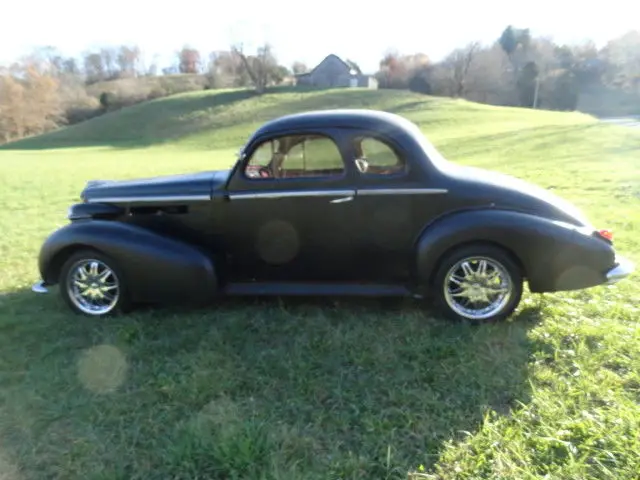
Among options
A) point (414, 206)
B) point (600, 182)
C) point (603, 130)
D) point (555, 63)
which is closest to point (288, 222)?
point (414, 206)

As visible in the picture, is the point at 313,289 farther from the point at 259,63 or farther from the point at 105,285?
the point at 259,63

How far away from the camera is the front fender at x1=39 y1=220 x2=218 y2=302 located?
13.8ft

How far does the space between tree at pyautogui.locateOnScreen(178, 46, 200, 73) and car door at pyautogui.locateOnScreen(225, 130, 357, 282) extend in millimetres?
104117

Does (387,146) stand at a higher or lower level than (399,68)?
lower

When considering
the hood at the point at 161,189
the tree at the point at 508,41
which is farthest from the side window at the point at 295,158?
the tree at the point at 508,41

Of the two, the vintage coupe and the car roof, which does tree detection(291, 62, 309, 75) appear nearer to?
the car roof

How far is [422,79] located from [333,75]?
16.3 metres

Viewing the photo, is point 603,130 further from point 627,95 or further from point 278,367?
point 627,95

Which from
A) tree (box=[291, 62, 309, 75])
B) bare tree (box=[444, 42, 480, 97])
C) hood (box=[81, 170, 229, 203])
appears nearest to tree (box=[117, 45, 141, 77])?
tree (box=[291, 62, 309, 75])

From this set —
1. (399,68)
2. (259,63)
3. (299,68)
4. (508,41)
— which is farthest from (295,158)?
(508,41)

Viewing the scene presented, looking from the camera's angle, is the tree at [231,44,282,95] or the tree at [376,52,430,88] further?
the tree at [376,52,430,88]

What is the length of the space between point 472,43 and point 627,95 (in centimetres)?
2418

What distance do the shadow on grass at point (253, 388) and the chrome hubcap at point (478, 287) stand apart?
184 millimetres

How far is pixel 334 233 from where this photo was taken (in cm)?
420
